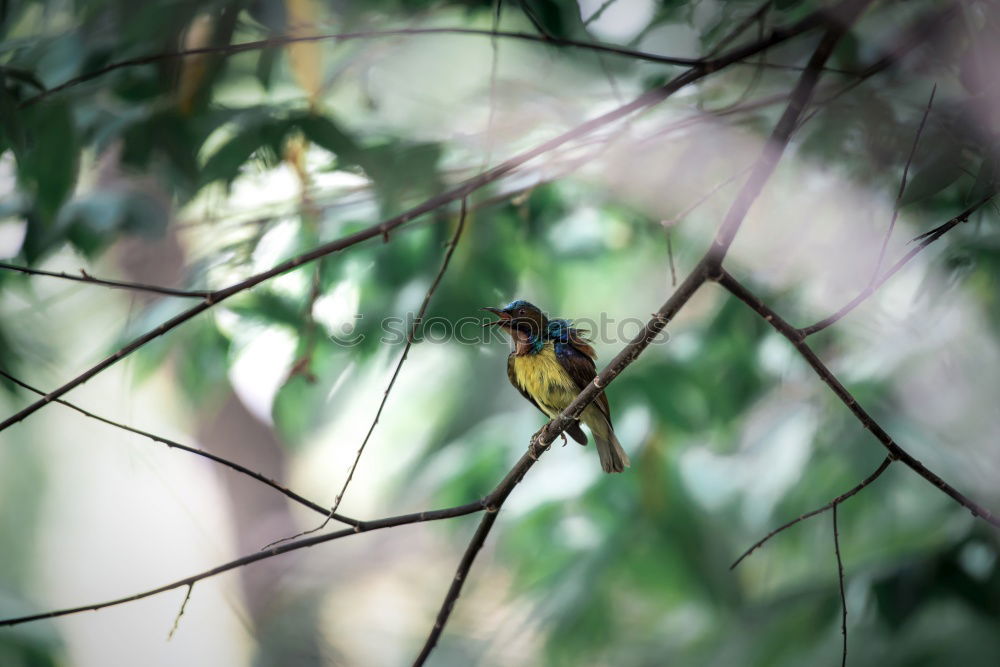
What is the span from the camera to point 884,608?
13.1 ft

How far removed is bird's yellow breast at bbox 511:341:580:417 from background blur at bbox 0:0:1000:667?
398mm

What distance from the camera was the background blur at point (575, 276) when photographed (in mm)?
3307

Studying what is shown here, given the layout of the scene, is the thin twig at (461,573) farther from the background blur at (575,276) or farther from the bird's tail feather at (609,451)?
the bird's tail feather at (609,451)

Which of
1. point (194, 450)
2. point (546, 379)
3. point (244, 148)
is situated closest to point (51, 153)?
point (244, 148)

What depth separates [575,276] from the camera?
5500mm

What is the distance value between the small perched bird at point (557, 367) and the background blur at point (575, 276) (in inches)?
12.5

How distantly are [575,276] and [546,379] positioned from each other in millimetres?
1565

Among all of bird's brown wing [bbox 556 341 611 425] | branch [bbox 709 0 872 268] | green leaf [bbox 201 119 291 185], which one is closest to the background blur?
green leaf [bbox 201 119 291 185]

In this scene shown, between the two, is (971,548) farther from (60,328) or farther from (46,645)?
(60,328)

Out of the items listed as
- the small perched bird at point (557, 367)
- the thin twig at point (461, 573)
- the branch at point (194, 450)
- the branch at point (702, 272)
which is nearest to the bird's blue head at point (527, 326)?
the small perched bird at point (557, 367)

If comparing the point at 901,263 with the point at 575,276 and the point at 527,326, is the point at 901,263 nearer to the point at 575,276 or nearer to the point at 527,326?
the point at 527,326

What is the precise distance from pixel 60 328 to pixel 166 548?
9.43 feet

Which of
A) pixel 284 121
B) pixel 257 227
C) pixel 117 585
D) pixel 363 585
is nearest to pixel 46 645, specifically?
pixel 257 227

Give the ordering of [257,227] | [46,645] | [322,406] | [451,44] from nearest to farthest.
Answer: [257,227] < [46,645] < [322,406] < [451,44]
